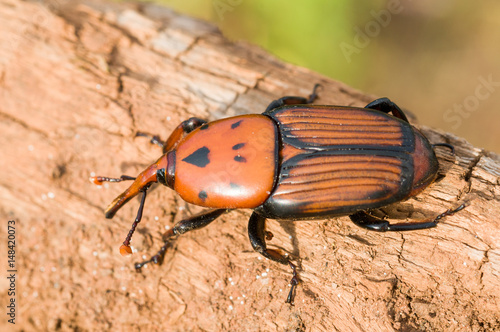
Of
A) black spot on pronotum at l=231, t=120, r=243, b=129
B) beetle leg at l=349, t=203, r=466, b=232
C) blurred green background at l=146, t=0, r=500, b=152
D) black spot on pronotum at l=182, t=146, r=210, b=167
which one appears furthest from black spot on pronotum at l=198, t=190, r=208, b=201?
blurred green background at l=146, t=0, r=500, b=152

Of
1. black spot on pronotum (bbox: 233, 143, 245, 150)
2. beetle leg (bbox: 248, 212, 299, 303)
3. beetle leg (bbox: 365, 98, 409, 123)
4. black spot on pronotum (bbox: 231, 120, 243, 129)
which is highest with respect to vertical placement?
beetle leg (bbox: 365, 98, 409, 123)

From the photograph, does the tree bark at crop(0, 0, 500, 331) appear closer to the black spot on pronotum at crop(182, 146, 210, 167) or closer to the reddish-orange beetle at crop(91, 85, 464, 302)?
the reddish-orange beetle at crop(91, 85, 464, 302)

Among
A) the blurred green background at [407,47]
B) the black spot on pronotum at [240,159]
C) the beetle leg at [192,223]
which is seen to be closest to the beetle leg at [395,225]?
the black spot on pronotum at [240,159]

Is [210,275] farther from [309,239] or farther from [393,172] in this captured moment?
[393,172]

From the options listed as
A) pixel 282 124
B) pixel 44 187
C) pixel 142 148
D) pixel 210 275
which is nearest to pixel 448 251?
pixel 282 124

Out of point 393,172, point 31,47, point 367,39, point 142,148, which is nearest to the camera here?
point 393,172

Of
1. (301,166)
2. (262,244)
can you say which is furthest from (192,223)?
(301,166)

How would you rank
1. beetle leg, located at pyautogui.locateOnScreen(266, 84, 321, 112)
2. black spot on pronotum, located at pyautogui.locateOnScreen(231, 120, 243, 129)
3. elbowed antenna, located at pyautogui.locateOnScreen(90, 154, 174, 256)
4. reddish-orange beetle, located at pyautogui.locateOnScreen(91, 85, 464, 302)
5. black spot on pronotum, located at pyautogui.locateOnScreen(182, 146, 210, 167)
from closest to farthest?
1. reddish-orange beetle, located at pyautogui.locateOnScreen(91, 85, 464, 302)
2. black spot on pronotum, located at pyautogui.locateOnScreen(182, 146, 210, 167)
3. black spot on pronotum, located at pyautogui.locateOnScreen(231, 120, 243, 129)
4. elbowed antenna, located at pyautogui.locateOnScreen(90, 154, 174, 256)
5. beetle leg, located at pyautogui.locateOnScreen(266, 84, 321, 112)
